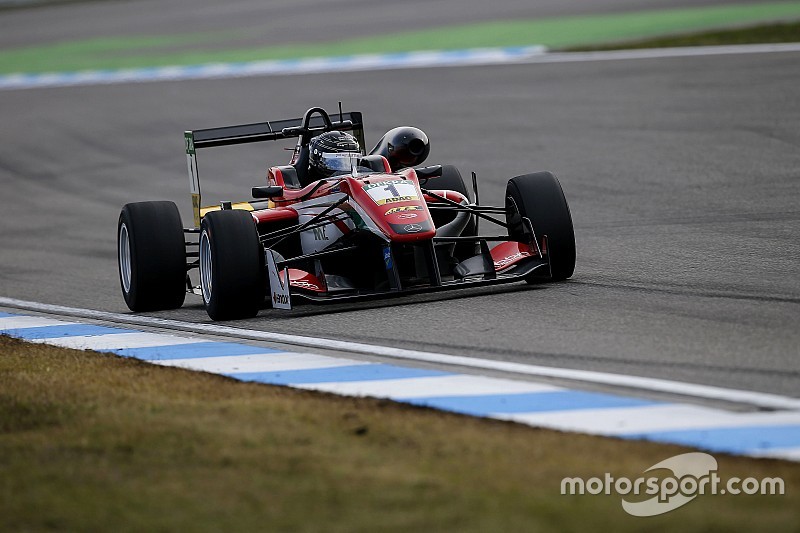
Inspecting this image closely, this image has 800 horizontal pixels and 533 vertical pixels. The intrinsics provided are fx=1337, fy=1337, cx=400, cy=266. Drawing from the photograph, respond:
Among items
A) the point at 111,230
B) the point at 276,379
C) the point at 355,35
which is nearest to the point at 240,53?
the point at 355,35

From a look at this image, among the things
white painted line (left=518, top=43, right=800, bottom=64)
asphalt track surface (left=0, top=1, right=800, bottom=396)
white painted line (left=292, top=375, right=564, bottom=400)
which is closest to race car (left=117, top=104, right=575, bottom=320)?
asphalt track surface (left=0, top=1, right=800, bottom=396)

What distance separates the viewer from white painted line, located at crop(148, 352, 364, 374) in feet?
23.9

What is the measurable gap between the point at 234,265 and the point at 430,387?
2.72 m

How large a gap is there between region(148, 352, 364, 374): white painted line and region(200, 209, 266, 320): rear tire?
122 cm

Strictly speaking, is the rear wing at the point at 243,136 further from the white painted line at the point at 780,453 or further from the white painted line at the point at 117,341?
the white painted line at the point at 780,453

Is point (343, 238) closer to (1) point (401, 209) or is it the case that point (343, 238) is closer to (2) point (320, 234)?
(2) point (320, 234)

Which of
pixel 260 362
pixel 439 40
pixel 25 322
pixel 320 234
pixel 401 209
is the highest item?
pixel 439 40

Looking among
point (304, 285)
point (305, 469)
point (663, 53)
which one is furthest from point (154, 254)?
point (663, 53)

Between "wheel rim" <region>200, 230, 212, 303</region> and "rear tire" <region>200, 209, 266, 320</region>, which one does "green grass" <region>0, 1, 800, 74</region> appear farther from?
"rear tire" <region>200, 209, 266, 320</region>

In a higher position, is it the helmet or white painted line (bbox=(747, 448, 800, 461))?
the helmet

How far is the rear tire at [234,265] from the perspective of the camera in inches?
349

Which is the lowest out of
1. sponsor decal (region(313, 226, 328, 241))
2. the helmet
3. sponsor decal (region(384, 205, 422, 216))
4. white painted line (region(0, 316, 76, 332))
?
white painted line (region(0, 316, 76, 332))

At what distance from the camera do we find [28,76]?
91.6ft

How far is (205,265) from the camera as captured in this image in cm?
951
